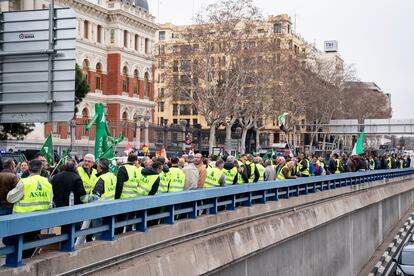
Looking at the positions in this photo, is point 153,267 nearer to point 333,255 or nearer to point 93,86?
point 333,255

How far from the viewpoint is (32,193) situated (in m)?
8.34

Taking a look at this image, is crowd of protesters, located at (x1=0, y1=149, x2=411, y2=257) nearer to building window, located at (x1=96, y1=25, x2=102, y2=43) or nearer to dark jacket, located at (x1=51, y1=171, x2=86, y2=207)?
dark jacket, located at (x1=51, y1=171, x2=86, y2=207)

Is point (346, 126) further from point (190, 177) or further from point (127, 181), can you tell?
point (127, 181)

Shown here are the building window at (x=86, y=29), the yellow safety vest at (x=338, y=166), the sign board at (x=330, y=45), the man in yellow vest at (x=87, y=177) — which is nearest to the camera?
the man in yellow vest at (x=87, y=177)

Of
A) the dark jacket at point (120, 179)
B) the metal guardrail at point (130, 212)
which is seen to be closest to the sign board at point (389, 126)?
Result: the metal guardrail at point (130, 212)

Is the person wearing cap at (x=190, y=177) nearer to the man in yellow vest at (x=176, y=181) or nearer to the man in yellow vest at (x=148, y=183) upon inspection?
the man in yellow vest at (x=176, y=181)

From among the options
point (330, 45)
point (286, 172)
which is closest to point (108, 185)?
point (286, 172)

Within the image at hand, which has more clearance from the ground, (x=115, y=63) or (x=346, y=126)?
(x=115, y=63)

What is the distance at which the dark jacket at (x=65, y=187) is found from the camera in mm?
9500

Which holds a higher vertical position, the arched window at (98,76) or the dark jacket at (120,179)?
the arched window at (98,76)

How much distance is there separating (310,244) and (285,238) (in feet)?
9.29

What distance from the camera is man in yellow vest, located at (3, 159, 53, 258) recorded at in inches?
322

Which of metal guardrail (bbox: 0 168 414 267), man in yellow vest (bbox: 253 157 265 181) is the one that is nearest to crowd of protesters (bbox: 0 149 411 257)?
man in yellow vest (bbox: 253 157 265 181)

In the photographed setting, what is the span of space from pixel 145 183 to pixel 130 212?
1745 millimetres
